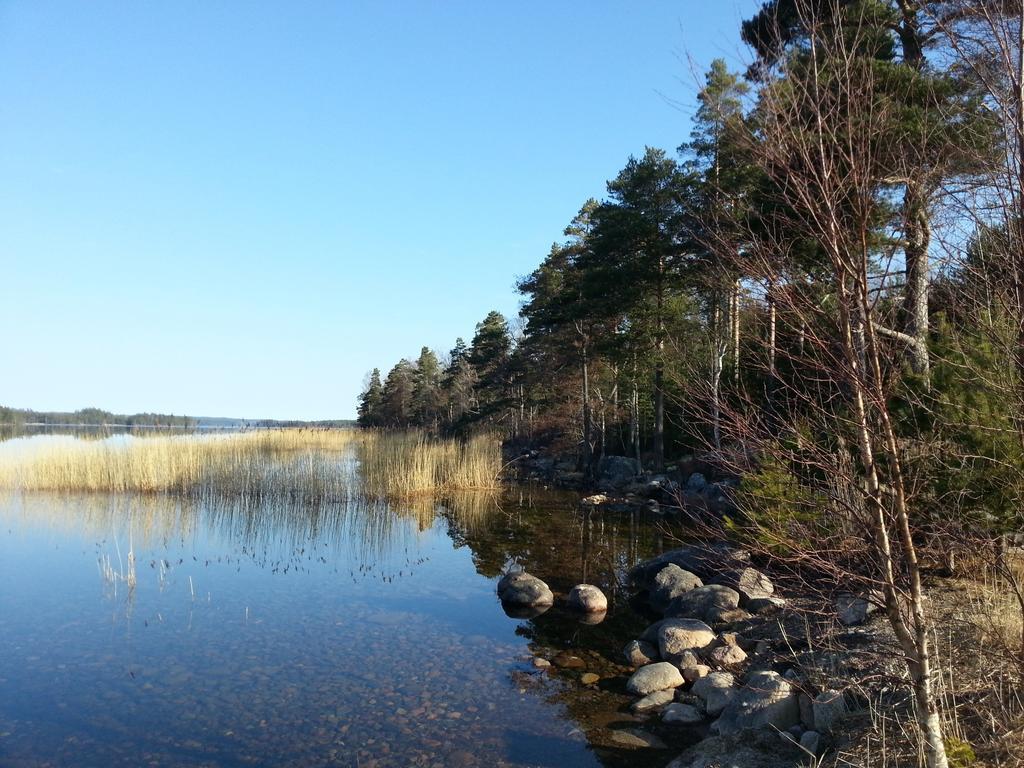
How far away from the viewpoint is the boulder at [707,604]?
23.5ft

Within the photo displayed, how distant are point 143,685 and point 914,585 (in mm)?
5532

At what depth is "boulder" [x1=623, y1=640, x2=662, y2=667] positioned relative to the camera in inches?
238

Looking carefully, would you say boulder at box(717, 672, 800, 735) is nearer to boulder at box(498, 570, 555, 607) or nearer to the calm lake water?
the calm lake water

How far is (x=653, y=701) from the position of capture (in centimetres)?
516

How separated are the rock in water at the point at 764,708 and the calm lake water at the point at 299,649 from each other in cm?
56

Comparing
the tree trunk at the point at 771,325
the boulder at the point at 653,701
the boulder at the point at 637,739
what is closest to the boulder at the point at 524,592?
the boulder at the point at 653,701

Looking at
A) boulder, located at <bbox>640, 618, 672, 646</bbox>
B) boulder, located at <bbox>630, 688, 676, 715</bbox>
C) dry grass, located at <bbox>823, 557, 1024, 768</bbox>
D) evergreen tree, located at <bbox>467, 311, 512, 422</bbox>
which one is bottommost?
boulder, located at <bbox>630, 688, 676, 715</bbox>

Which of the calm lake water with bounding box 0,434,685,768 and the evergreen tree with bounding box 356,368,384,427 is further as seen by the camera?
the evergreen tree with bounding box 356,368,384,427

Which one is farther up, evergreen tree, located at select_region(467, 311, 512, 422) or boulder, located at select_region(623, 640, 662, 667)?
evergreen tree, located at select_region(467, 311, 512, 422)

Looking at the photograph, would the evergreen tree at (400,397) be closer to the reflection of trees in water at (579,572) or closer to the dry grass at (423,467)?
the dry grass at (423,467)

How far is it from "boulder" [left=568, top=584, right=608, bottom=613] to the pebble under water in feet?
0.57

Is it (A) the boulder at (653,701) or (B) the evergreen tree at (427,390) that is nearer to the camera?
(A) the boulder at (653,701)

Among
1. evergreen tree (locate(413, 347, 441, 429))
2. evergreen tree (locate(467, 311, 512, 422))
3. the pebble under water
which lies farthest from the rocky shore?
evergreen tree (locate(413, 347, 441, 429))

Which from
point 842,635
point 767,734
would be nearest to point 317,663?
point 767,734
